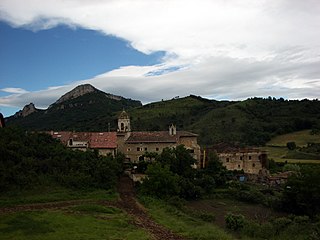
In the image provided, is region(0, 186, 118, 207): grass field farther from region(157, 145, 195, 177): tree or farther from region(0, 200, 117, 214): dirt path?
region(157, 145, 195, 177): tree

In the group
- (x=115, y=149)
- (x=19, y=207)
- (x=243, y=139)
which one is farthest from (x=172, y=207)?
(x=243, y=139)

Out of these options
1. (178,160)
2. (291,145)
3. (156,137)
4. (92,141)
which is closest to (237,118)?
(291,145)

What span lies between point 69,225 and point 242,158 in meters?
41.2

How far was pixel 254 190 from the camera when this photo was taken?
4934 cm

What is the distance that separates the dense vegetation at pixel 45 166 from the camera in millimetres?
36531

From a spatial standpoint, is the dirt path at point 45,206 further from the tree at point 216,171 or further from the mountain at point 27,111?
the mountain at point 27,111

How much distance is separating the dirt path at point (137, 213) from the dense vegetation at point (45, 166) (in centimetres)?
195

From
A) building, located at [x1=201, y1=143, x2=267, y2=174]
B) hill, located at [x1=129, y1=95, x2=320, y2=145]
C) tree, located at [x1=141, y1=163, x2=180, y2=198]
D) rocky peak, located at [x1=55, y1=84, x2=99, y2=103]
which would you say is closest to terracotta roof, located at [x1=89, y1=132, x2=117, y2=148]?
tree, located at [x1=141, y1=163, x2=180, y2=198]

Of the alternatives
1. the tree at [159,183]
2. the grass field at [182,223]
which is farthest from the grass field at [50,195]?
A: the tree at [159,183]

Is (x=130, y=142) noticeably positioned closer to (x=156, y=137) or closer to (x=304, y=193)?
(x=156, y=137)

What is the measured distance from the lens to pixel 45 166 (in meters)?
41.7

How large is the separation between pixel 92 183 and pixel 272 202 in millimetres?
22703

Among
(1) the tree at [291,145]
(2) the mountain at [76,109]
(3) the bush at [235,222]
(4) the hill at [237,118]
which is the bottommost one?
(3) the bush at [235,222]

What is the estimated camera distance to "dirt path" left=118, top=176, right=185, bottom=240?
84.2 ft
